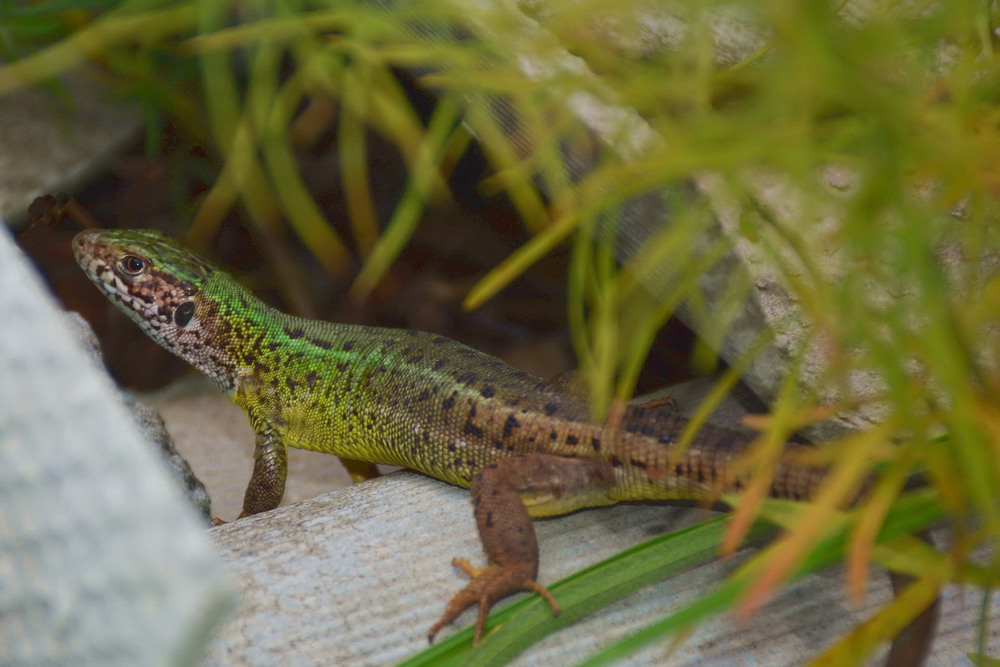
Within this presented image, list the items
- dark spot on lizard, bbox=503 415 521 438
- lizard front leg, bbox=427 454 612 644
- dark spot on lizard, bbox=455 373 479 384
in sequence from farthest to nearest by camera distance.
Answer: dark spot on lizard, bbox=455 373 479 384 → dark spot on lizard, bbox=503 415 521 438 → lizard front leg, bbox=427 454 612 644

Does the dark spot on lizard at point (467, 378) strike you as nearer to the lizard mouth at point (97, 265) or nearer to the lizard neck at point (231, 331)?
the lizard neck at point (231, 331)

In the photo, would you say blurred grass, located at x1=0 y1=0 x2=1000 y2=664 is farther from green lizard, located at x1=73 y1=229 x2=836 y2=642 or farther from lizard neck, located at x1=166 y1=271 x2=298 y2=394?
lizard neck, located at x1=166 y1=271 x2=298 y2=394

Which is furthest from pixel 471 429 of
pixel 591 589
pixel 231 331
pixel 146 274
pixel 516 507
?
pixel 146 274

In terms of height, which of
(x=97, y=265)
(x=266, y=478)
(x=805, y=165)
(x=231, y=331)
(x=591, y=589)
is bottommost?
(x=266, y=478)

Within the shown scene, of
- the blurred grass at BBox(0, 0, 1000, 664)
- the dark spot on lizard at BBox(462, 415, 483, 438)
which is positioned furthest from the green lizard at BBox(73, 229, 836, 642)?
the blurred grass at BBox(0, 0, 1000, 664)

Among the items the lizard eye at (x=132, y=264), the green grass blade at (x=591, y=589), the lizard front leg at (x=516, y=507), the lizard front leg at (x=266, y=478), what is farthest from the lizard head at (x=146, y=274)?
the green grass blade at (x=591, y=589)

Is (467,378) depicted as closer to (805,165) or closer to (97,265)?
(97,265)

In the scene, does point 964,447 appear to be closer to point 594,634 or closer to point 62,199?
point 594,634
